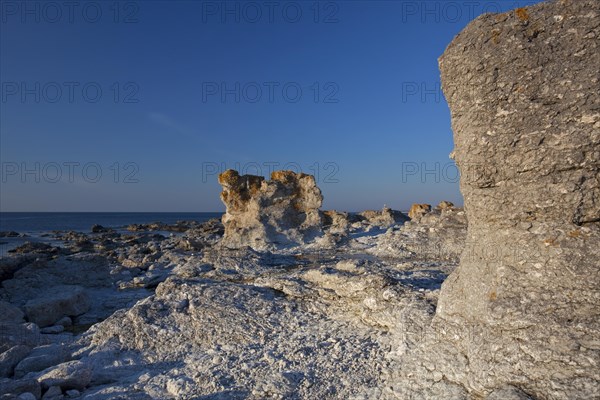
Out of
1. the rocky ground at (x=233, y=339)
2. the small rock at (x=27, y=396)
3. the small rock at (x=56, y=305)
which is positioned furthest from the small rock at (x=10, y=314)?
the small rock at (x=27, y=396)

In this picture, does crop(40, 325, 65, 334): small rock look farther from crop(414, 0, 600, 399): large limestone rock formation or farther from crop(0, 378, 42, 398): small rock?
crop(414, 0, 600, 399): large limestone rock formation

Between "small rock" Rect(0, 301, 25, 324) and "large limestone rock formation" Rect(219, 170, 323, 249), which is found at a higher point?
"large limestone rock formation" Rect(219, 170, 323, 249)

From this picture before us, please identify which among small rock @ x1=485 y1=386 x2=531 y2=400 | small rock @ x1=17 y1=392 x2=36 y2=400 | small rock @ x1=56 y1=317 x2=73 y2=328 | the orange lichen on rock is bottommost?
small rock @ x1=56 y1=317 x2=73 y2=328

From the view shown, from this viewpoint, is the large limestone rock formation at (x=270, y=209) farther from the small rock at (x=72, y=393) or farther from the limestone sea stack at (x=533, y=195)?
the limestone sea stack at (x=533, y=195)

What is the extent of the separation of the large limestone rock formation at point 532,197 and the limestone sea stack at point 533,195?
1 centimetres

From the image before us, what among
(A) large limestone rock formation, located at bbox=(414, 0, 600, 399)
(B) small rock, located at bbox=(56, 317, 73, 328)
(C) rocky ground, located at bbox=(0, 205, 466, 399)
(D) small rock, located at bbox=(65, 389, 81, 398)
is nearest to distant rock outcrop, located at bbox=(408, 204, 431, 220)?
(C) rocky ground, located at bbox=(0, 205, 466, 399)

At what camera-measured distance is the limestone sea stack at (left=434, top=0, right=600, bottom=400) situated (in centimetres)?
491

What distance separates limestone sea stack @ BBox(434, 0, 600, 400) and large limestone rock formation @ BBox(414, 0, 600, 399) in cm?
1

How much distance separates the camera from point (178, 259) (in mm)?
21078

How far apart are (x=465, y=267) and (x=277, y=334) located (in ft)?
12.7

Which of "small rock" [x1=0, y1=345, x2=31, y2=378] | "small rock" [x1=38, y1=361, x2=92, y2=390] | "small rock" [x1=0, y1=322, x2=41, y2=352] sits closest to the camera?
"small rock" [x1=38, y1=361, x2=92, y2=390]

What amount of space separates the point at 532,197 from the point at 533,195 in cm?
3

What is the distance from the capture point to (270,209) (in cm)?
2992

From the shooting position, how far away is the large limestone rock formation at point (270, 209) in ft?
93.5
